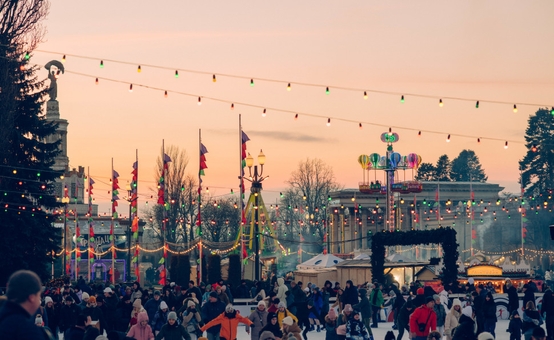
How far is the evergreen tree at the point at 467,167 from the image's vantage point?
6056 inches

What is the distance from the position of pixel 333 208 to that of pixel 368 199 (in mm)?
5707

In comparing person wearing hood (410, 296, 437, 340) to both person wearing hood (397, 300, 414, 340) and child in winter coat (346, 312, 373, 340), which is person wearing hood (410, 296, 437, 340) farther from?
person wearing hood (397, 300, 414, 340)

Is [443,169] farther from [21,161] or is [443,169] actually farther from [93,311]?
[93,311]

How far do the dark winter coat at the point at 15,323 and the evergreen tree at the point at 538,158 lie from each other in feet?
327

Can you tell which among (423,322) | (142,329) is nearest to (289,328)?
(142,329)

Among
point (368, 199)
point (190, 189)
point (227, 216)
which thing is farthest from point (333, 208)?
point (190, 189)

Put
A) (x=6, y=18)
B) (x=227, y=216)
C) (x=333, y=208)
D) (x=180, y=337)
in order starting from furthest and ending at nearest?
(x=333, y=208)
(x=227, y=216)
(x=6, y=18)
(x=180, y=337)

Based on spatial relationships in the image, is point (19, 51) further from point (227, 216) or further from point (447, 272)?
point (227, 216)

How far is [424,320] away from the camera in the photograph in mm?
19062

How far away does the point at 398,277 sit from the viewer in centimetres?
4922

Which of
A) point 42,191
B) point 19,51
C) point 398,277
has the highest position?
point 19,51

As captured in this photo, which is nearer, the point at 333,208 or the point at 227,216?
the point at 227,216

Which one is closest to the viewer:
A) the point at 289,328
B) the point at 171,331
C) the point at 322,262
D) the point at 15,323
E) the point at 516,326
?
the point at 15,323

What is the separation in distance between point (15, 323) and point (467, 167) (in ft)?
505
